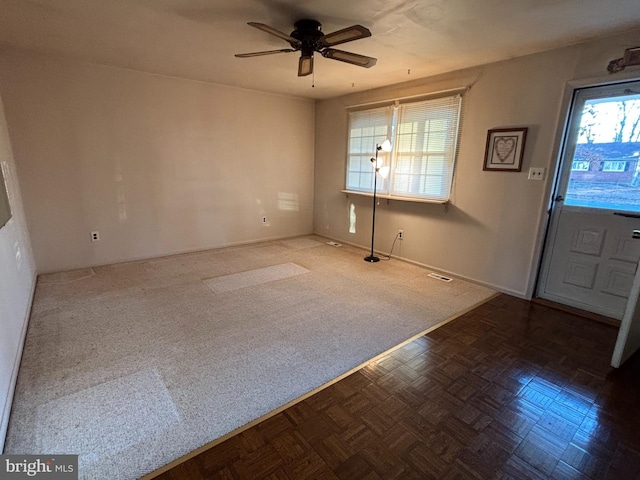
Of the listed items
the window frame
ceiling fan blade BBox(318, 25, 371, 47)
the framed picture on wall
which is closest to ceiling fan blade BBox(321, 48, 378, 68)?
ceiling fan blade BBox(318, 25, 371, 47)

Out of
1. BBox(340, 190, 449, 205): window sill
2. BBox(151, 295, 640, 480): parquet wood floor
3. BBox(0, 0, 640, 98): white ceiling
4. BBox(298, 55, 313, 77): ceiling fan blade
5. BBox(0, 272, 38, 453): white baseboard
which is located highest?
BBox(0, 0, 640, 98): white ceiling

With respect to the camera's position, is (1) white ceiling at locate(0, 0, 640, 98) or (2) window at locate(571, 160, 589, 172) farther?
(2) window at locate(571, 160, 589, 172)

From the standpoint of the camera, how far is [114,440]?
59.2 inches

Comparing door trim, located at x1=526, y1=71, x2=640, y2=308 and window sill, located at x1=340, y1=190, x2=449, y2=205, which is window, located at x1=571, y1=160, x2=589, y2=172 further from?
window sill, located at x1=340, y1=190, x2=449, y2=205

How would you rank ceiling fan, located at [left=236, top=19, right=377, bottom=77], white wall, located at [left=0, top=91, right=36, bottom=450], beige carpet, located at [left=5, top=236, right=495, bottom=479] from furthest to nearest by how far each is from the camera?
ceiling fan, located at [left=236, top=19, right=377, bottom=77]
white wall, located at [left=0, top=91, right=36, bottom=450]
beige carpet, located at [left=5, top=236, right=495, bottom=479]

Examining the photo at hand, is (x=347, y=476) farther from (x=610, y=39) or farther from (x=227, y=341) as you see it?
(x=610, y=39)

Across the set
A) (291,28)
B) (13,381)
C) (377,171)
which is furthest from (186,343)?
(377,171)

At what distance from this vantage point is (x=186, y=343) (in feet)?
7.64

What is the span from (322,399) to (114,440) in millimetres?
1060

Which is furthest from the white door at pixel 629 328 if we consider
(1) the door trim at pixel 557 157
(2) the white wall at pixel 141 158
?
(2) the white wall at pixel 141 158

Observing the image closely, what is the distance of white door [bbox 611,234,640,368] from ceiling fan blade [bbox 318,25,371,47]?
87.7 inches

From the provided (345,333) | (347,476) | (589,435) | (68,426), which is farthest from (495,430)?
(68,426)

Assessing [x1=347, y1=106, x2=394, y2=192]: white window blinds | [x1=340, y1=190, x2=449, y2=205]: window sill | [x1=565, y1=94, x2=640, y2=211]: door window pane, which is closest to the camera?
[x1=565, y1=94, x2=640, y2=211]: door window pane

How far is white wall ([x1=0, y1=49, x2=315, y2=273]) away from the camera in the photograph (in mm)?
3355
